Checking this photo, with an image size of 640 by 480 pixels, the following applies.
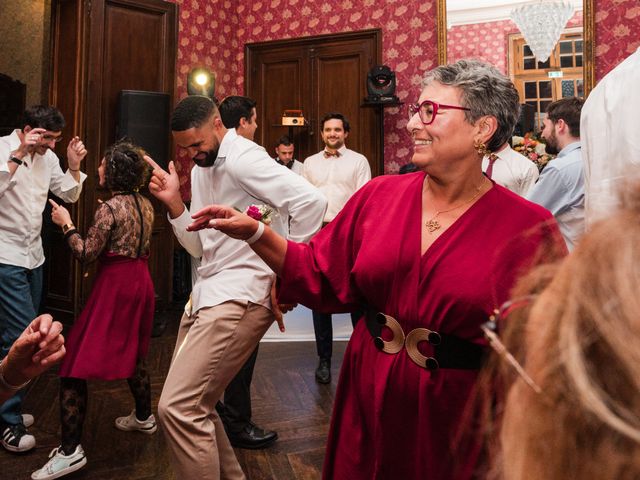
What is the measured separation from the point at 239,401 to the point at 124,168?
55.4 inches

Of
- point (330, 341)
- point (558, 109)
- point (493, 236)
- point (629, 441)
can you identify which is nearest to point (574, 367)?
point (629, 441)

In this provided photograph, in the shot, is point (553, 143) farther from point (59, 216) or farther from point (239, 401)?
point (59, 216)

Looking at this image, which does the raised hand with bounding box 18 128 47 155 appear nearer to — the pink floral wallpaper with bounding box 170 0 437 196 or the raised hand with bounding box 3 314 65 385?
the raised hand with bounding box 3 314 65 385

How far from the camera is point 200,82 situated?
7152 mm

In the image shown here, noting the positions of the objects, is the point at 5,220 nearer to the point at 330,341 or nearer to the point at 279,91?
the point at 330,341

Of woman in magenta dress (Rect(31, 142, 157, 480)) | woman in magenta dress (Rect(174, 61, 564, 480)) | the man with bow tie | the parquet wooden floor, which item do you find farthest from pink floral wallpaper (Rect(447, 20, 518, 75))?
woman in magenta dress (Rect(174, 61, 564, 480))

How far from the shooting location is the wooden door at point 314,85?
7.09 meters

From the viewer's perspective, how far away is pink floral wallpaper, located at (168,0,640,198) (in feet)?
22.5

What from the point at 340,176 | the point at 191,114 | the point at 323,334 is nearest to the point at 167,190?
the point at 191,114

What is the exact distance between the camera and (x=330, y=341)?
4.49 m

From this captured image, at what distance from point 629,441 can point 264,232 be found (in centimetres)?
139

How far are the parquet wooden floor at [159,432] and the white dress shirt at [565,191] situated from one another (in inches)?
70.1

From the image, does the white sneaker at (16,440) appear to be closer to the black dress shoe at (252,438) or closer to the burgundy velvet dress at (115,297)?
the burgundy velvet dress at (115,297)

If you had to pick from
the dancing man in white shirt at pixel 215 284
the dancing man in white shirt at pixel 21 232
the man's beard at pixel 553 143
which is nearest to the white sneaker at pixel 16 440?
the dancing man in white shirt at pixel 21 232
